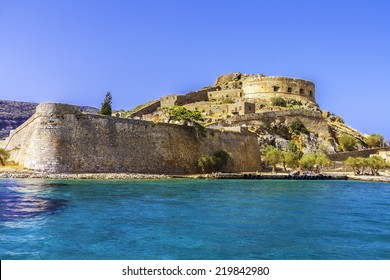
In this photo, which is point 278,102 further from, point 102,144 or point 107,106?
point 102,144

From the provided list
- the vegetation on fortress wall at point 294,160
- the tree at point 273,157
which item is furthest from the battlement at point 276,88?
the tree at point 273,157

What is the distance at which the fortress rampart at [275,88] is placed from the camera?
5903 cm

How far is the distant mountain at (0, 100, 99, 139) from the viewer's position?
130 m

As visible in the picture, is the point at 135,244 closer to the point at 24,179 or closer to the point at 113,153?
the point at 24,179

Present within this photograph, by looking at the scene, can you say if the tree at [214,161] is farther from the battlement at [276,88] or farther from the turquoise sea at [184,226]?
the battlement at [276,88]

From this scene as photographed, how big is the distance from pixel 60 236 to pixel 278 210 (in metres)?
8.97

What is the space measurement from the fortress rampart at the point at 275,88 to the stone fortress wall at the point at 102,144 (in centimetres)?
2225

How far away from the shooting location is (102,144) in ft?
102

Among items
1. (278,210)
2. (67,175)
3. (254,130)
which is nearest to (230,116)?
(254,130)

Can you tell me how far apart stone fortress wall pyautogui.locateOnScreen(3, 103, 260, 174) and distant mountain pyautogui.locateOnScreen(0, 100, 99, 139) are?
96.0 metres

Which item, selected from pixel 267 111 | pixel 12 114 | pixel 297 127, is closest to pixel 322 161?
pixel 297 127

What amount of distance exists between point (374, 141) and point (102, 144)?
3648 cm

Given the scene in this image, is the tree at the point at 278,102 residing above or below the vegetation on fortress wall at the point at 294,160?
above

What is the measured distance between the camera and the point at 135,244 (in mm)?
11242
